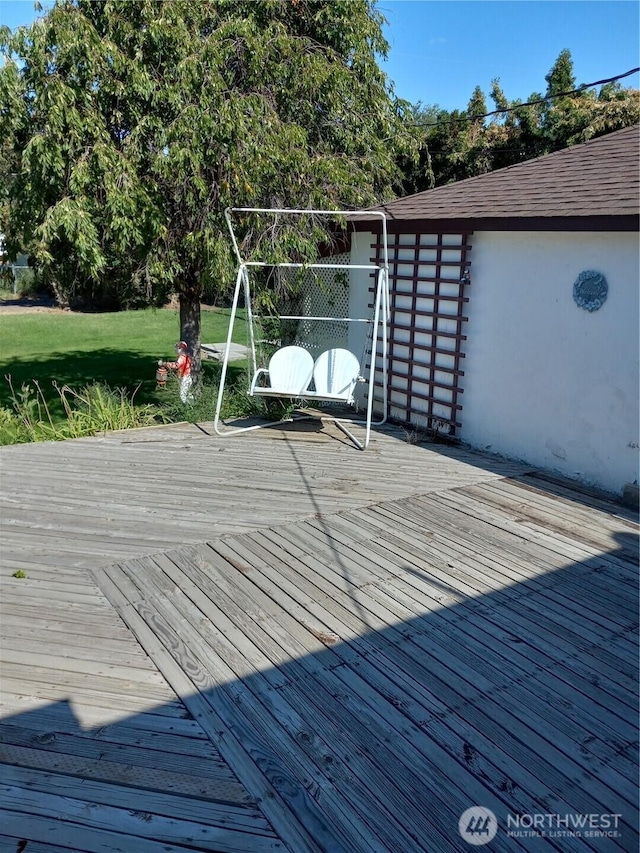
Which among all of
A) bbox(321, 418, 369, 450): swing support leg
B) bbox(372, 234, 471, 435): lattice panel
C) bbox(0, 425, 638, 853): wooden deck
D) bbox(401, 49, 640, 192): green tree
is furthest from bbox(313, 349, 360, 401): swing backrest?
bbox(401, 49, 640, 192): green tree

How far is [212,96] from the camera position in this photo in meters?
6.11

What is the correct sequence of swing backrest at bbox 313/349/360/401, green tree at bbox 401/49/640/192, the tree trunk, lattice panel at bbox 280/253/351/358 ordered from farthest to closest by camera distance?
green tree at bbox 401/49/640/192, the tree trunk, lattice panel at bbox 280/253/351/358, swing backrest at bbox 313/349/360/401

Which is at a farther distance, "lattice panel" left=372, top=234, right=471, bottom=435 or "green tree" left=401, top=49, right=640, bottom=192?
"green tree" left=401, top=49, right=640, bottom=192

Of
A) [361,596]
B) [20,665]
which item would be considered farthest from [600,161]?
[20,665]

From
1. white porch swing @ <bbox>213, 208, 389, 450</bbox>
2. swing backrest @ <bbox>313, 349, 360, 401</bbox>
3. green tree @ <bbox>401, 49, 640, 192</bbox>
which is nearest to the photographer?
white porch swing @ <bbox>213, 208, 389, 450</bbox>

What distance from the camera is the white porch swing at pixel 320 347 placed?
226 inches

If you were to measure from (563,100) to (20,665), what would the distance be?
1378 cm

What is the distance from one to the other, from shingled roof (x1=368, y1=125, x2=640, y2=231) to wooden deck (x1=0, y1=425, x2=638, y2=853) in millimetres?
1897

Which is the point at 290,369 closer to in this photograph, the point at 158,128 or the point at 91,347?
the point at 158,128

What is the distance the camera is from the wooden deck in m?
2.04

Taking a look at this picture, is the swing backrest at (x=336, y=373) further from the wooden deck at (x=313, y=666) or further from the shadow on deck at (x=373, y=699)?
the shadow on deck at (x=373, y=699)

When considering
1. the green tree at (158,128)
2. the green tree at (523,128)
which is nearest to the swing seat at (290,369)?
the green tree at (158,128)

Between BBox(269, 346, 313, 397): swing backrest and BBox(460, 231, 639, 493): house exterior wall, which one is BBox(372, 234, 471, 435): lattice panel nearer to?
BBox(460, 231, 639, 493): house exterior wall

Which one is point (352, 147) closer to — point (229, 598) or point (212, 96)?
point (212, 96)
